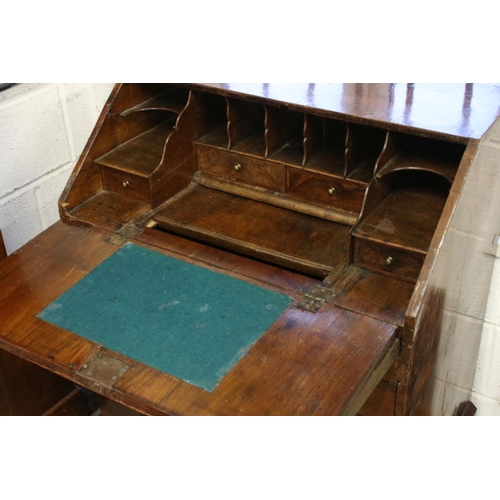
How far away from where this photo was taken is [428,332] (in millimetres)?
1896

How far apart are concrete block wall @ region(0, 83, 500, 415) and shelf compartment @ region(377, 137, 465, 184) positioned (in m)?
0.58

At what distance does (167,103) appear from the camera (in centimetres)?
238

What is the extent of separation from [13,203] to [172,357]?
114cm

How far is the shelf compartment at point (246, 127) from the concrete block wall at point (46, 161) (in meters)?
0.74

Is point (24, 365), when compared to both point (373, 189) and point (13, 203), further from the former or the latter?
point (373, 189)

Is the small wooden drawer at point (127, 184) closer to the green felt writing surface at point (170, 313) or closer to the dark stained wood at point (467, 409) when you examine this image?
the green felt writing surface at point (170, 313)

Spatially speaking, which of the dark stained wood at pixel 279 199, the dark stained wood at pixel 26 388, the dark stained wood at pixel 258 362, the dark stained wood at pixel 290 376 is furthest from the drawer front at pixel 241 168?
the dark stained wood at pixel 26 388

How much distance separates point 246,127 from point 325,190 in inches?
13.3

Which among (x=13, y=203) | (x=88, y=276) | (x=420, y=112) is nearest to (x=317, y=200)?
(x=420, y=112)

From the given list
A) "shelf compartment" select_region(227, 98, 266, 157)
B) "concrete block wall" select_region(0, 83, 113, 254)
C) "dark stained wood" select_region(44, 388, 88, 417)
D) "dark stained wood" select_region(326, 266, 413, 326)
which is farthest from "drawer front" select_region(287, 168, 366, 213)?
"dark stained wood" select_region(44, 388, 88, 417)

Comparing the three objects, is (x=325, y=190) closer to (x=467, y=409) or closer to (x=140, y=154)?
(x=140, y=154)

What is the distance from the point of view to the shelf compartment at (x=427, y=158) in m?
1.94

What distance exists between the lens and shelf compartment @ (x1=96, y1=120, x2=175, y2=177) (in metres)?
2.28

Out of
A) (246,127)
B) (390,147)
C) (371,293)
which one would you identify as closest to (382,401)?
(371,293)
